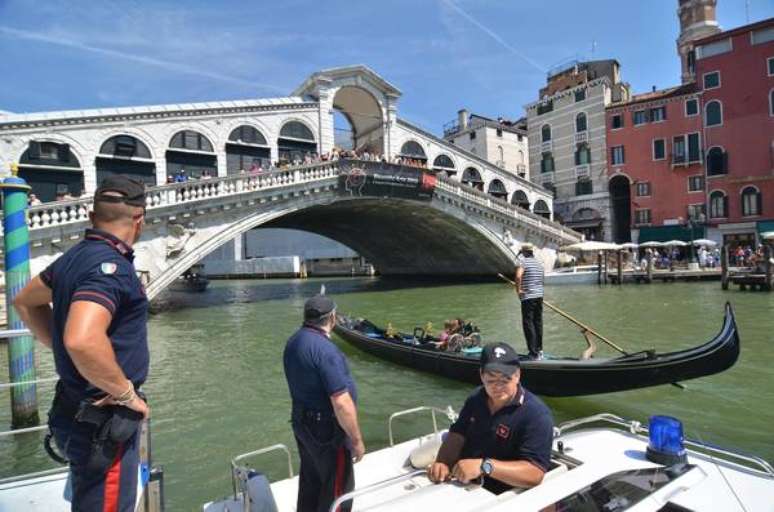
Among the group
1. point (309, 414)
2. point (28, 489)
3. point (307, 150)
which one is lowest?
point (28, 489)

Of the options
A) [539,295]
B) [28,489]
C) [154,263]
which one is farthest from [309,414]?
[154,263]

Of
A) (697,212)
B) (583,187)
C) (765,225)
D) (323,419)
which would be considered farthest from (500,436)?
(583,187)

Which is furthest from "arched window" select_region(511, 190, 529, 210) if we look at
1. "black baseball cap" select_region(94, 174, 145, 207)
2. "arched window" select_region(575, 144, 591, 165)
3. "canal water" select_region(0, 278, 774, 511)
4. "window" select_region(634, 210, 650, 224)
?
"black baseball cap" select_region(94, 174, 145, 207)

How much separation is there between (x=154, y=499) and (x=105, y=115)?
1662 cm

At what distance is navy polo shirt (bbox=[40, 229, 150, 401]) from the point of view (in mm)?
1510

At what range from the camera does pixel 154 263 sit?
44.8 feet

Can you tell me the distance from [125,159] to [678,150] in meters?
27.6

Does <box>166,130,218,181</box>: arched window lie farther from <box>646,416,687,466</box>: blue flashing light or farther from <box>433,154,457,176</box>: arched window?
<box>646,416,687,466</box>: blue flashing light

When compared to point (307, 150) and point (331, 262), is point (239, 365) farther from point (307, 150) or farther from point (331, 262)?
point (331, 262)

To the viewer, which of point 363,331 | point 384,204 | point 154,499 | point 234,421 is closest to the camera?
point 154,499

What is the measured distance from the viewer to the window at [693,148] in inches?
1029

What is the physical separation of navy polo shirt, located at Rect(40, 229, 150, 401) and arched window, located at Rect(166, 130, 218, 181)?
16.2 metres

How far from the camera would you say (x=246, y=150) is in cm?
1886

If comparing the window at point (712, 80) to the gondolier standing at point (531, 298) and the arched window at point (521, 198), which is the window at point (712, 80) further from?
the gondolier standing at point (531, 298)
